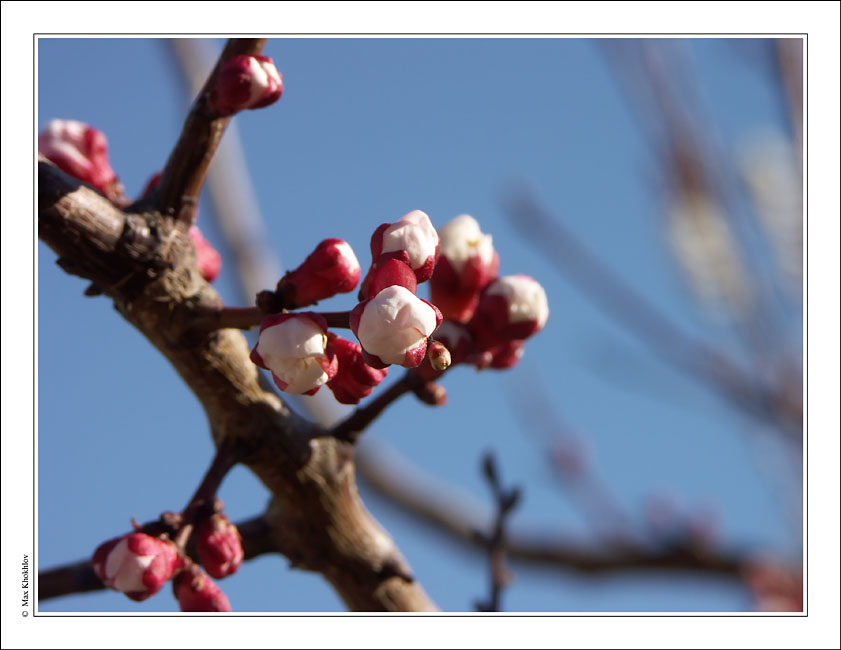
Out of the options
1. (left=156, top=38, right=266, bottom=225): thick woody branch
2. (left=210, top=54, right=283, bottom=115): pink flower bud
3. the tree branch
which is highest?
(left=210, top=54, right=283, bottom=115): pink flower bud

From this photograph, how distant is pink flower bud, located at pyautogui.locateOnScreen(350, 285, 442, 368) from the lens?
2.93 feet

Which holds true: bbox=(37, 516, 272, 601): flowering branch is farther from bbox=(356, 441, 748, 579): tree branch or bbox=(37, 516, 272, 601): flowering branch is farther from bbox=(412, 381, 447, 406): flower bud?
bbox=(356, 441, 748, 579): tree branch

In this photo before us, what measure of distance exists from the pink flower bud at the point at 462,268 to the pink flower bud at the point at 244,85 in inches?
12.5

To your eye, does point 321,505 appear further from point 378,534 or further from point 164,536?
point 164,536

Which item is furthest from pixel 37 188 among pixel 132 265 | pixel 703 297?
pixel 703 297

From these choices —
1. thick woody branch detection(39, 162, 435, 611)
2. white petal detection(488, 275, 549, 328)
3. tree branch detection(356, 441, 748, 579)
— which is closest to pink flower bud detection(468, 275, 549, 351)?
white petal detection(488, 275, 549, 328)

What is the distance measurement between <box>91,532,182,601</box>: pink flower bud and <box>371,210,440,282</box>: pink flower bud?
18.6 inches

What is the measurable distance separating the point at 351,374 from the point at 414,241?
181mm

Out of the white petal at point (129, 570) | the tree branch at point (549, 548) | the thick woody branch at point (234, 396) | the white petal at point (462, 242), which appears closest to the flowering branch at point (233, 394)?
the thick woody branch at point (234, 396)

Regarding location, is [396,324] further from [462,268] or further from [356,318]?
[462,268]

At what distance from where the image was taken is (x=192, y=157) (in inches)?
48.2

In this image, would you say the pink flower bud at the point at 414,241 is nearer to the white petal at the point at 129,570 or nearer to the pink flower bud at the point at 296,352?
the pink flower bud at the point at 296,352

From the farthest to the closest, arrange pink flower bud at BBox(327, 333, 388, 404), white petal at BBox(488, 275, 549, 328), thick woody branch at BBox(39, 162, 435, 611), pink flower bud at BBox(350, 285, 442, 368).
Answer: white petal at BBox(488, 275, 549, 328)
thick woody branch at BBox(39, 162, 435, 611)
pink flower bud at BBox(327, 333, 388, 404)
pink flower bud at BBox(350, 285, 442, 368)

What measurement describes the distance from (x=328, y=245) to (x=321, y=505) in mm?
448
